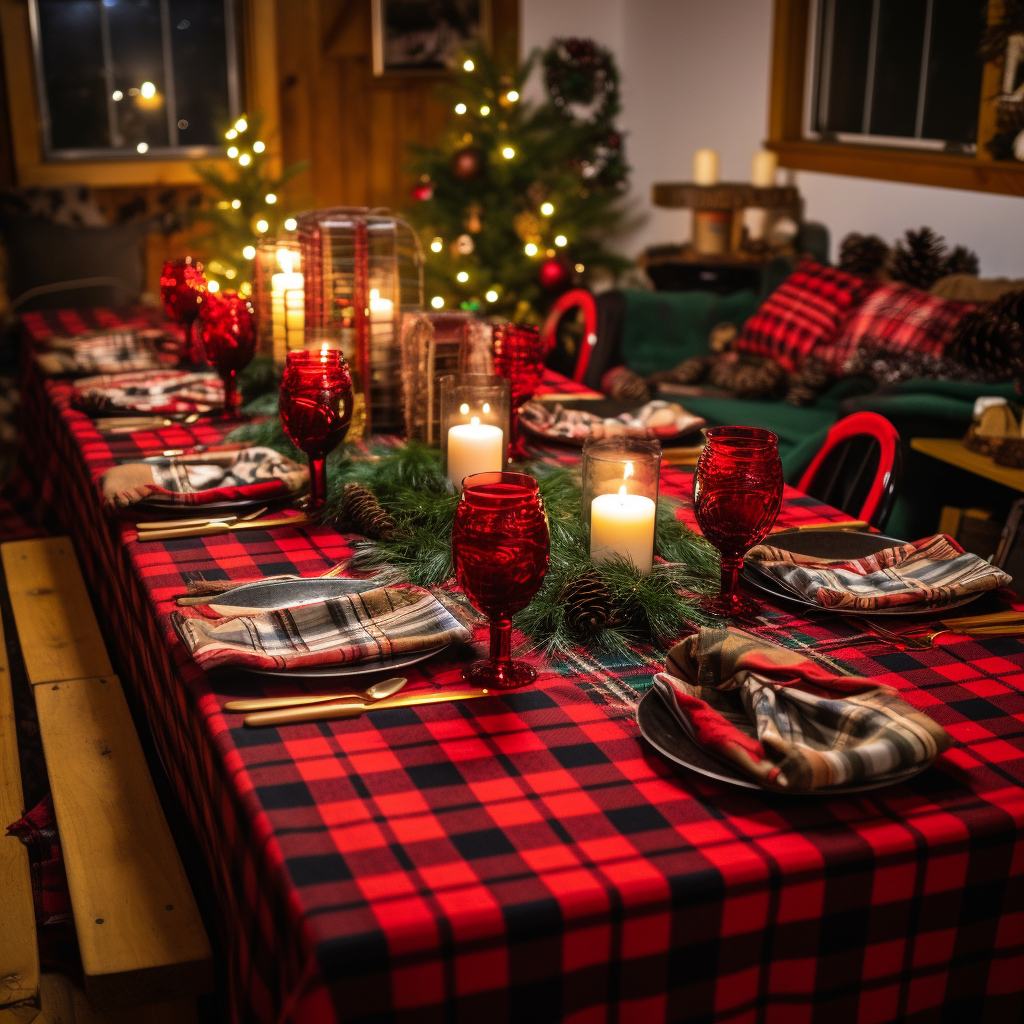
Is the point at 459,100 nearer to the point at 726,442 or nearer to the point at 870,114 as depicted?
the point at 870,114

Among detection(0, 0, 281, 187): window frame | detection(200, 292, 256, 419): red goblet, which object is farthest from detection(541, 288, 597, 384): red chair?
detection(0, 0, 281, 187): window frame

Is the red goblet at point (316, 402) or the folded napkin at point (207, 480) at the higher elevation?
the red goblet at point (316, 402)

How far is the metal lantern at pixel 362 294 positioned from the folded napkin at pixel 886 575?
31.3 inches

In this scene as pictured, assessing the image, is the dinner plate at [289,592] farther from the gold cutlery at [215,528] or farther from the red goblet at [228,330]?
the red goblet at [228,330]

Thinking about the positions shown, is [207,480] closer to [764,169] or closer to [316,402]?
[316,402]

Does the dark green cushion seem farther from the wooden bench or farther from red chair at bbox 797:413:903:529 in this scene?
the wooden bench

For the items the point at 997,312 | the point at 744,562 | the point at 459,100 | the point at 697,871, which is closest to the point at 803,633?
the point at 744,562

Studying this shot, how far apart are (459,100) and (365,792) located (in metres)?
4.63

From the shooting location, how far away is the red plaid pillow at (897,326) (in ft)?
10.8

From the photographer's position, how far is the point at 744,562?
51.6 inches

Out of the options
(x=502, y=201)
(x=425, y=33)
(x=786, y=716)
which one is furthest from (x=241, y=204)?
(x=786, y=716)

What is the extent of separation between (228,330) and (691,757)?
4.16ft

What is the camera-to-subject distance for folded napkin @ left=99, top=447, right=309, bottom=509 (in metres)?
1.47

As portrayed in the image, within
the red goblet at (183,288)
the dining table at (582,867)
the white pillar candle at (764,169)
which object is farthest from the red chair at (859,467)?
the white pillar candle at (764,169)
